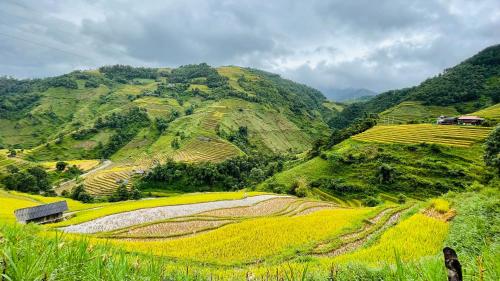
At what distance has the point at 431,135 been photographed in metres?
58.2

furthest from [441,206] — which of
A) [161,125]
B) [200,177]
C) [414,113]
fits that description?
[161,125]

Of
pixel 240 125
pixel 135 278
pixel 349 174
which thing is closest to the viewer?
pixel 135 278

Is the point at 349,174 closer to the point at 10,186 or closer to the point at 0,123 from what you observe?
the point at 10,186

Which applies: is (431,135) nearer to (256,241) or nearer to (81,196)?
(256,241)

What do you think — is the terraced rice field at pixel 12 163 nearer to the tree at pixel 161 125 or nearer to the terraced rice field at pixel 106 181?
the terraced rice field at pixel 106 181

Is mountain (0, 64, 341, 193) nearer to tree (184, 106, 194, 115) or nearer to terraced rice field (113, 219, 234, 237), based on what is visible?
tree (184, 106, 194, 115)

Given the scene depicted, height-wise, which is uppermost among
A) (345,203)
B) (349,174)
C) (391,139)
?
(391,139)

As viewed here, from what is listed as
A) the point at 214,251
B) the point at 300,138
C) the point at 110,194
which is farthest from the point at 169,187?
the point at 300,138

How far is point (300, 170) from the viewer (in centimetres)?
5944

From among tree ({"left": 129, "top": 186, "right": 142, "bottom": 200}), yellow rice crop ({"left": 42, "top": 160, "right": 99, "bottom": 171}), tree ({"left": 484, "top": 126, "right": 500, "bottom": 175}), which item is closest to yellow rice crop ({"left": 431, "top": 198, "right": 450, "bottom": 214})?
tree ({"left": 484, "top": 126, "right": 500, "bottom": 175})

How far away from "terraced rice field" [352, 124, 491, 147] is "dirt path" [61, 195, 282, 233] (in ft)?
125

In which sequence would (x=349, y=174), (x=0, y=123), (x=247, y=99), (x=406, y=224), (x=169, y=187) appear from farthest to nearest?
(x=247, y=99), (x=0, y=123), (x=169, y=187), (x=349, y=174), (x=406, y=224)

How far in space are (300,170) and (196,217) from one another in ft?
116

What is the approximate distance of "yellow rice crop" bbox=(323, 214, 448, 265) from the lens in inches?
440
